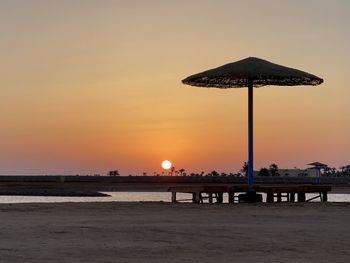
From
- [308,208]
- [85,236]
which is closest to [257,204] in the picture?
[308,208]

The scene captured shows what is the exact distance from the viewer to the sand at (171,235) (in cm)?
1062

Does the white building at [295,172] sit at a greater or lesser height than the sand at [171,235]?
greater

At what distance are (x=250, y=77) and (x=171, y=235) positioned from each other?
11.7 metres

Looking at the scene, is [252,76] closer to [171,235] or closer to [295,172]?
[171,235]

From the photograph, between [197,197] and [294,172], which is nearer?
[197,197]

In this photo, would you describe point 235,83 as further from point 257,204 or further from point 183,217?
point 183,217

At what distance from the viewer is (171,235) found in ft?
43.3

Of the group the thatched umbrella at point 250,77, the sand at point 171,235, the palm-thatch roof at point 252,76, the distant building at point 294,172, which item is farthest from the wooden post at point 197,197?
the distant building at point 294,172

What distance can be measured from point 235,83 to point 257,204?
498 centimetres

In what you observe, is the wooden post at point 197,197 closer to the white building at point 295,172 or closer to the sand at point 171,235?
the sand at point 171,235

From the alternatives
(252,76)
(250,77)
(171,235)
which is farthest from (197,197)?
(171,235)

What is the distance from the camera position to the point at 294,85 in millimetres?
25141

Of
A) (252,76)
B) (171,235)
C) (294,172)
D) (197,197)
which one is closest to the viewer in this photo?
(171,235)

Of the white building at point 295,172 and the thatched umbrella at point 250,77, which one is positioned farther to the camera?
the white building at point 295,172
